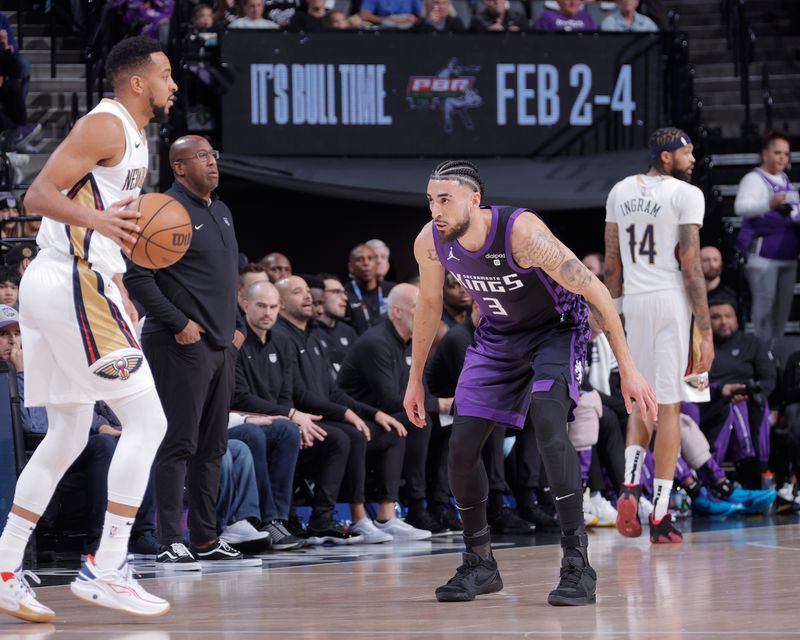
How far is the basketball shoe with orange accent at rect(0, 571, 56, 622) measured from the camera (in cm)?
495

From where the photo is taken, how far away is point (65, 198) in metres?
4.89

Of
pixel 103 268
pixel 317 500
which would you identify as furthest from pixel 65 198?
pixel 317 500

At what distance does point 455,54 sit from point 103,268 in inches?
333

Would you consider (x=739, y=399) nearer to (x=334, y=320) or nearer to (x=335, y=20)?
(x=334, y=320)

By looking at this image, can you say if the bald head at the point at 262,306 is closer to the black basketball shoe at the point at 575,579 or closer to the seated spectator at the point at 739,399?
the black basketball shoe at the point at 575,579

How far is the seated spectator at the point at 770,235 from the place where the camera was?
40.9 feet

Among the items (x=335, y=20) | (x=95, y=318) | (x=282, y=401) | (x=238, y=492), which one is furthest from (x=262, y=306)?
(x=335, y=20)

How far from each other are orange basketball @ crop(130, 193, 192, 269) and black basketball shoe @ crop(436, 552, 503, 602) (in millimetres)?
1625

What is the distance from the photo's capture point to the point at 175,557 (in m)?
6.82

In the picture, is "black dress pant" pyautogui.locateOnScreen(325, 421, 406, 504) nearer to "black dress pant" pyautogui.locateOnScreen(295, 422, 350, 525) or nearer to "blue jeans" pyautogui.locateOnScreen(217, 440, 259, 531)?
"black dress pant" pyautogui.locateOnScreen(295, 422, 350, 525)

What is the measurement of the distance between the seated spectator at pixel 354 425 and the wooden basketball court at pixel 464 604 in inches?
56.2

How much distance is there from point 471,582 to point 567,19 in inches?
379

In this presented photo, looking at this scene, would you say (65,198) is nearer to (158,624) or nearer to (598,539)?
(158,624)

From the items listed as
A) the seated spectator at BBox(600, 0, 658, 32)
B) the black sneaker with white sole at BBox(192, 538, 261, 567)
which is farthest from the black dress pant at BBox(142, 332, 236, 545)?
the seated spectator at BBox(600, 0, 658, 32)
